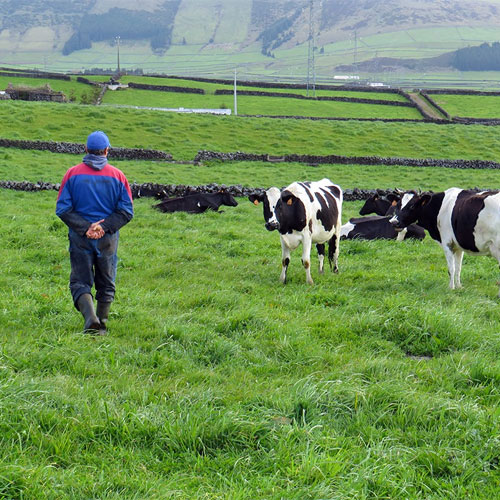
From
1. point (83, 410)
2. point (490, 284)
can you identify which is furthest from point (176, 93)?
point (83, 410)

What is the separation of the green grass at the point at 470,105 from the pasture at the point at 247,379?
49925 millimetres

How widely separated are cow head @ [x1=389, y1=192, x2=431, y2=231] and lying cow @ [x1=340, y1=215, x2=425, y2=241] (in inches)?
179

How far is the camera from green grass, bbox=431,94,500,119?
57219 millimetres

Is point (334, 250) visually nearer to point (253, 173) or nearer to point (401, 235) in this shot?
point (401, 235)

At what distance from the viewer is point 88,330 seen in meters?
6.70

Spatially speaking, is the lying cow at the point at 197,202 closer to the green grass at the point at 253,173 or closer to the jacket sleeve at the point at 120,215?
the green grass at the point at 253,173

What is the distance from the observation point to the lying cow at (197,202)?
63.1ft

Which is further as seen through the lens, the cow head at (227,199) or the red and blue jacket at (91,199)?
the cow head at (227,199)

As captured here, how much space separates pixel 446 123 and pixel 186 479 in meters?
52.4

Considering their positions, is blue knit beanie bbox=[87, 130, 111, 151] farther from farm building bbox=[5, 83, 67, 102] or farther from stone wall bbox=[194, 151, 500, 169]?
farm building bbox=[5, 83, 67, 102]

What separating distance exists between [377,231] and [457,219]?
5758mm

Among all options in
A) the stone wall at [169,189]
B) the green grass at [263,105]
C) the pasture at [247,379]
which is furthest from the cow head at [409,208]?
the green grass at [263,105]

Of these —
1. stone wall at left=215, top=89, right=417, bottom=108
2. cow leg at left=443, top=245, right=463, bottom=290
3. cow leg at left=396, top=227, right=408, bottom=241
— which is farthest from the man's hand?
stone wall at left=215, top=89, right=417, bottom=108

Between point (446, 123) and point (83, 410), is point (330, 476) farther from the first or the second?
point (446, 123)
